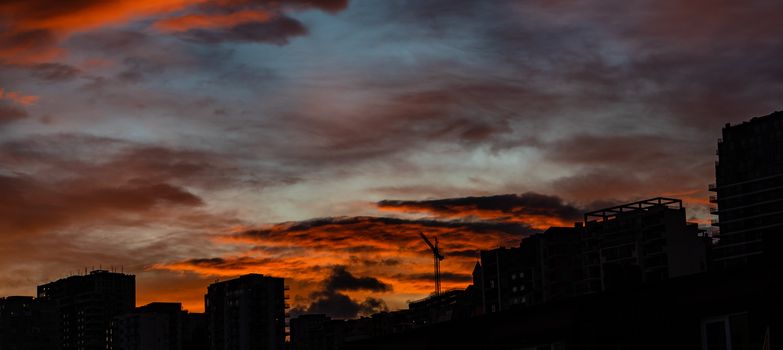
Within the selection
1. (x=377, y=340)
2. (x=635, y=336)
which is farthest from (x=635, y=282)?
(x=377, y=340)

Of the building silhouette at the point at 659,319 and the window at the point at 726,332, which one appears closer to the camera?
the building silhouette at the point at 659,319

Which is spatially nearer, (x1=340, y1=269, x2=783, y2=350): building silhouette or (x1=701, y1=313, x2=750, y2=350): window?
(x1=340, y1=269, x2=783, y2=350): building silhouette

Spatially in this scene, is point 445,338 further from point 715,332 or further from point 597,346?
point 715,332

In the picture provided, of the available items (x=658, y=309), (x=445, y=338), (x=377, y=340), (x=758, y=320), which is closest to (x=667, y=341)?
(x=658, y=309)

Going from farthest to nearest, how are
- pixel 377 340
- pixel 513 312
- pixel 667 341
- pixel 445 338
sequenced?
pixel 377 340 → pixel 445 338 → pixel 513 312 → pixel 667 341

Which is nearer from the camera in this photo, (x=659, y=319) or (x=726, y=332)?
(x=726, y=332)

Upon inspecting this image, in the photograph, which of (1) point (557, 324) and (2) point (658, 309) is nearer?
(2) point (658, 309)

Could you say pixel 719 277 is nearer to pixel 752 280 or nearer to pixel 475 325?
pixel 752 280

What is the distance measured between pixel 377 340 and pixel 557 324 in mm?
13258

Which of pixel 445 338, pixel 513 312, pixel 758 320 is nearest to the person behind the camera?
pixel 758 320

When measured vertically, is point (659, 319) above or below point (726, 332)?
above

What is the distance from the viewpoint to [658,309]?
43.0m

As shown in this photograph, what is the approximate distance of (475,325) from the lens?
171 ft

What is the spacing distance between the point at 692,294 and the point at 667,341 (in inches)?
73.5
